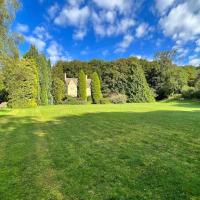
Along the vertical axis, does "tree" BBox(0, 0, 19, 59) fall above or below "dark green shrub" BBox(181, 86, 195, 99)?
above

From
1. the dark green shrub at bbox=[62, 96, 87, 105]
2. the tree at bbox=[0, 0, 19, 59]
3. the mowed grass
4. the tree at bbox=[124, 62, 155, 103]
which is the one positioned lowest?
the mowed grass

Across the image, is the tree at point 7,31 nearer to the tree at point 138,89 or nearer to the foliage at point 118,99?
the foliage at point 118,99

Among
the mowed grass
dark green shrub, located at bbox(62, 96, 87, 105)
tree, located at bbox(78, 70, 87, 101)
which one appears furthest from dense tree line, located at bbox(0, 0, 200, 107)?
the mowed grass

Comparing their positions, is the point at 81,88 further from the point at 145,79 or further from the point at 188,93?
the point at 188,93

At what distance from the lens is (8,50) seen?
53.2 feet

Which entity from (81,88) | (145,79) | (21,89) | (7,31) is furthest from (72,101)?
(7,31)

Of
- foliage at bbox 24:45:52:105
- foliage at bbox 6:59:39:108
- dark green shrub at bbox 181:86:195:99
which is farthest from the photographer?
dark green shrub at bbox 181:86:195:99

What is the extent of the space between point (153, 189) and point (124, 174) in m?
0.87

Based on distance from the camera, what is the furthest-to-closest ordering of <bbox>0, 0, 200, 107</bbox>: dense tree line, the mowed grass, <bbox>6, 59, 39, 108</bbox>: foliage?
<bbox>6, 59, 39, 108</bbox>: foliage < <bbox>0, 0, 200, 107</bbox>: dense tree line < the mowed grass

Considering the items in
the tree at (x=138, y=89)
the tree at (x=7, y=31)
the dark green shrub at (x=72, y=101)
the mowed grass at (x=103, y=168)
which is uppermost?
the tree at (x=7, y=31)

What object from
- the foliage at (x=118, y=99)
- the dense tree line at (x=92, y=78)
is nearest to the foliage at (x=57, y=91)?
the dense tree line at (x=92, y=78)

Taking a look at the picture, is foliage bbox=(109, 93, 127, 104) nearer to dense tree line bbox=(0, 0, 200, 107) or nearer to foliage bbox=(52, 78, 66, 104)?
dense tree line bbox=(0, 0, 200, 107)

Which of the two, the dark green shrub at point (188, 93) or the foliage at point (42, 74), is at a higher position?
the foliage at point (42, 74)

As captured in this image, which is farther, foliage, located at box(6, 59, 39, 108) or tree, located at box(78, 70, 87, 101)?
tree, located at box(78, 70, 87, 101)
